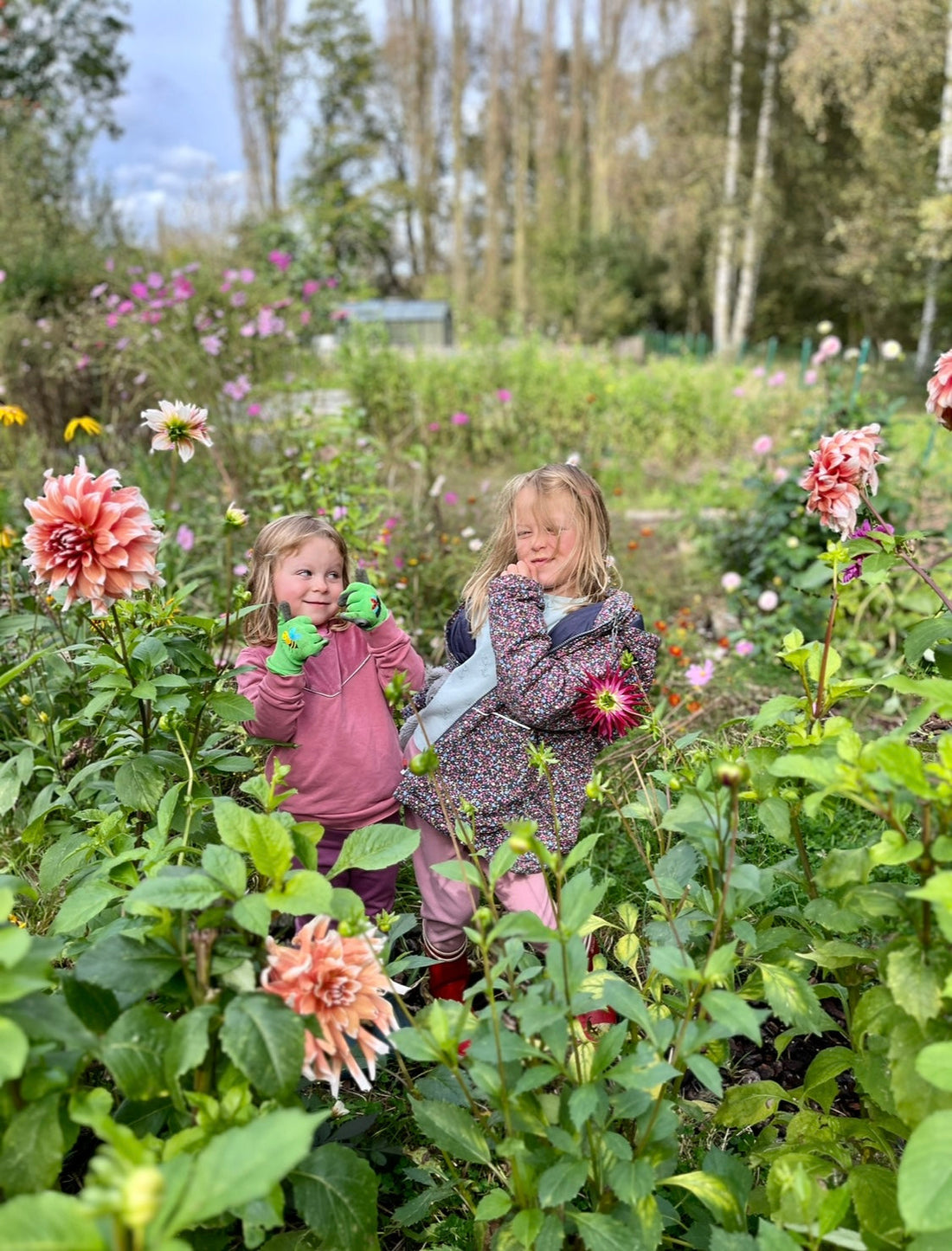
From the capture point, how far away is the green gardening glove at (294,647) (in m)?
→ 1.52

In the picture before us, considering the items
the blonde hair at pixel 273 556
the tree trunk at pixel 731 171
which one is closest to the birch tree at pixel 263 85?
the tree trunk at pixel 731 171

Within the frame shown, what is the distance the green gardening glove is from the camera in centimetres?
152

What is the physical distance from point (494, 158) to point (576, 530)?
92.4 ft

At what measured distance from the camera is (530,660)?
1.62 metres

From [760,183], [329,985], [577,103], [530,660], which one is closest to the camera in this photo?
[329,985]

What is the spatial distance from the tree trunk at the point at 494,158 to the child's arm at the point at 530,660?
2511cm

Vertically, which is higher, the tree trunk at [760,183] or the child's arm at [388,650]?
the tree trunk at [760,183]

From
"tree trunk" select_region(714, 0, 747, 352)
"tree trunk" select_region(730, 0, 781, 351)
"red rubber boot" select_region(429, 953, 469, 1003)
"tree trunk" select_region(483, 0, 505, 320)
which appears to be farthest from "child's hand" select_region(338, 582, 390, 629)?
"tree trunk" select_region(483, 0, 505, 320)

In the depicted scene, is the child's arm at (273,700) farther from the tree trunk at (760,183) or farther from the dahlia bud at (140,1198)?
the tree trunk at (760,183)

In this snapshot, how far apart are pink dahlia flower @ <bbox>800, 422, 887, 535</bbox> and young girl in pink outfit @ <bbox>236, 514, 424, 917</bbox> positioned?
0.77m

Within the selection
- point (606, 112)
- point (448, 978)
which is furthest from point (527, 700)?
point (606, 112)

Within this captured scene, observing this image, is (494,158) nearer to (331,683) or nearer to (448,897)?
(331,683)

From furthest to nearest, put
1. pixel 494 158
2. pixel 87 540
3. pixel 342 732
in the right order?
pixel 494 158 → pixel 342 732 → pixel 87 540

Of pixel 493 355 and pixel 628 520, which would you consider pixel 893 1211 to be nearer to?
pixel 628 520
